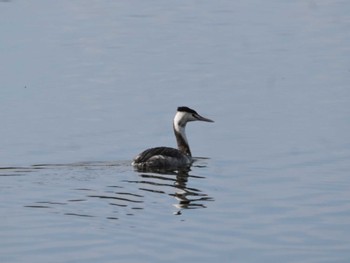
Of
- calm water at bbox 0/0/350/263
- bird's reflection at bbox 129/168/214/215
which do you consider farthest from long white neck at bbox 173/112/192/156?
bird's reflection at bbox 129/168/214/215

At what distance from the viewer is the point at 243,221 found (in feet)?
58.0

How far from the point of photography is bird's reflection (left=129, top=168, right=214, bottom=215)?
62.6ft

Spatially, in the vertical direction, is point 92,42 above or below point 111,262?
above

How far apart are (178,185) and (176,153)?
191 cm

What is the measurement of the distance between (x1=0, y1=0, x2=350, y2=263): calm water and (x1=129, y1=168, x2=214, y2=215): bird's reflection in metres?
0.05

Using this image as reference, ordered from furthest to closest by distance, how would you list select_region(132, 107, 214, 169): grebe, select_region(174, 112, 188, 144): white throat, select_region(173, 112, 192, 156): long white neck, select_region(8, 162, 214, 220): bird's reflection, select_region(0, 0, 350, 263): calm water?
select_region(174, 112, 188, 144): white throat
select_region(173, 112, 192, 156): long white neck
select_region(132, 107, 214, 169): grebe
select_region(8, 162, 214, 220): bird's reflection
select_region(0, 0, 350, 263): calm water

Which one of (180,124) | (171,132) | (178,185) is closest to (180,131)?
(180,124)

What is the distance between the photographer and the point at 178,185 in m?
21.0

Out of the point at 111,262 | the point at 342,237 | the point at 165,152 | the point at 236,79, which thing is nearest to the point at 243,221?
the point at 342,237

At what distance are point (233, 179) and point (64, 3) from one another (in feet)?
81.0

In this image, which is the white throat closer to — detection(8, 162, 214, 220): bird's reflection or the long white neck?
the long white neck

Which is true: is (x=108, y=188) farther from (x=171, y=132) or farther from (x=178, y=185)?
(x=171, y=132)

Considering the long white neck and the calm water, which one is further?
the long white neck

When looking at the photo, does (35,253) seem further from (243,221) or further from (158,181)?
(158,181)
